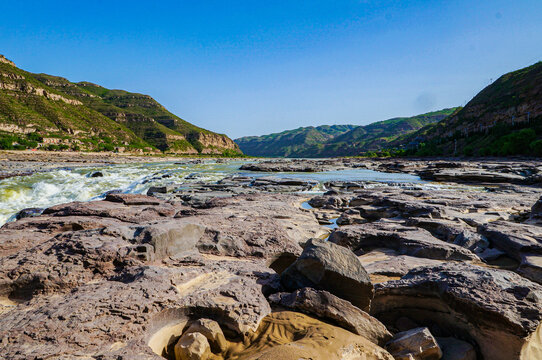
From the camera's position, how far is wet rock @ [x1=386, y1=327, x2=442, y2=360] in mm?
2859

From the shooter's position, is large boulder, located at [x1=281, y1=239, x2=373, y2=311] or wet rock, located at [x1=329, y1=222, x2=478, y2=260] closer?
large boulder, located at [x1=281, y1=239, x2=373, y2=311]

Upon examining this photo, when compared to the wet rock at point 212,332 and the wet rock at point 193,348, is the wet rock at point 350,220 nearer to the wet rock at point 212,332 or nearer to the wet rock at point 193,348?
the wet rock at point 212,332

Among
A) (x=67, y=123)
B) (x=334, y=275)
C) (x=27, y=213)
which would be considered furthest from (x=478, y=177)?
(x=67, y=123)

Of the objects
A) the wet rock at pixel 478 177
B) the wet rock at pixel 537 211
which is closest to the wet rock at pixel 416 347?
the wet rock at pixel 537 211

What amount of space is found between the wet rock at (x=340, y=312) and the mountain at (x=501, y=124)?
5640cm

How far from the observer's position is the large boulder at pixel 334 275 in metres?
3.47

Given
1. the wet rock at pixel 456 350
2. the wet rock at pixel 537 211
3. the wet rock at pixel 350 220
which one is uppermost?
the wet rock at pixel 537 211

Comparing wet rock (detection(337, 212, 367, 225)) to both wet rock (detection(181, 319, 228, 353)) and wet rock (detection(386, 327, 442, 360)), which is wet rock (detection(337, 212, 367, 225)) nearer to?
wet rock (detection(386, 327, 442, 360))

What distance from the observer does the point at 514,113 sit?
74.3m

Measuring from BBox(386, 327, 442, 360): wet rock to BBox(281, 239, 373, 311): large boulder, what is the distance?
58cm

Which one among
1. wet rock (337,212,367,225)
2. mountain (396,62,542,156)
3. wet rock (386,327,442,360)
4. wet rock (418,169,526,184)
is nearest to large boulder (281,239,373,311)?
wet rock (386,327,442,360)

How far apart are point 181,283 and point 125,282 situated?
0.71 m

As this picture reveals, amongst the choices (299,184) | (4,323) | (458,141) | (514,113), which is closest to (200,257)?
(4,323)

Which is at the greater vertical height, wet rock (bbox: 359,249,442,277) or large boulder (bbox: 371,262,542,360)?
large boulder (bbox: 371,262,542,360)
